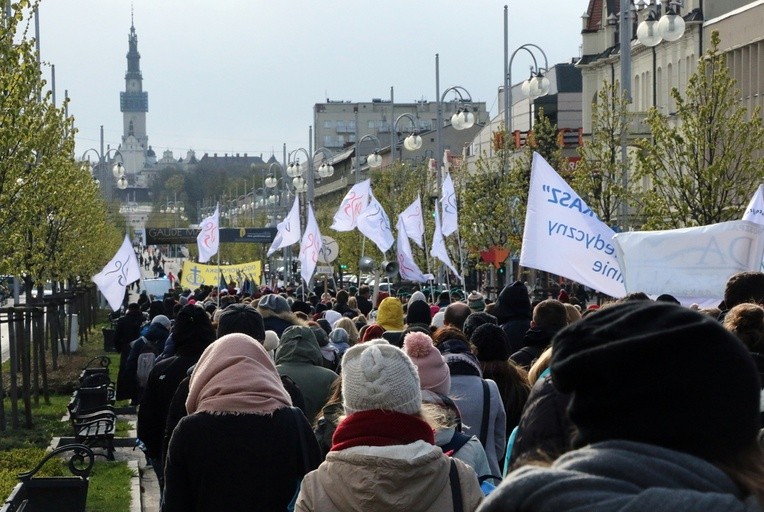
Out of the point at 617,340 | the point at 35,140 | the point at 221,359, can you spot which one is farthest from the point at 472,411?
the point at 35,140

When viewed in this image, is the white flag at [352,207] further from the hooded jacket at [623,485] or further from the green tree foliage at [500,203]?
the hooded jacket at [623,485]

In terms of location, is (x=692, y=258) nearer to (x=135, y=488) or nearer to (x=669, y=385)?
(x=135, y=488)

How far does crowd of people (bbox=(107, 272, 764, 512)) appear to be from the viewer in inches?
92.5

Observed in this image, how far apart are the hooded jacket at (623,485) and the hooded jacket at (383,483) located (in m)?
2.20

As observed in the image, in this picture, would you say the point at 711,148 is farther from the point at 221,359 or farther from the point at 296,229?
the point at 221,359

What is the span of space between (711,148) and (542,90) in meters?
3.89

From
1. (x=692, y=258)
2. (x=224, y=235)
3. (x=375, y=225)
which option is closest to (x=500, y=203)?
(x=375, y=225)

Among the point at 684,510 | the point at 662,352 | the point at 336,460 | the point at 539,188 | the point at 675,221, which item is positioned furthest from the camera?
the point at 675,221

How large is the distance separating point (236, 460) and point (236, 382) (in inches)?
11.7

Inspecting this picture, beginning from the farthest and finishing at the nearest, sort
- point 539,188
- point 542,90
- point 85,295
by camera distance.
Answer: point 85,295
point 542,90
point 539,188

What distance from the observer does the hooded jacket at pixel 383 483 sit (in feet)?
14.9

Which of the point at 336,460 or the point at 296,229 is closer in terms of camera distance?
the point at 336,460

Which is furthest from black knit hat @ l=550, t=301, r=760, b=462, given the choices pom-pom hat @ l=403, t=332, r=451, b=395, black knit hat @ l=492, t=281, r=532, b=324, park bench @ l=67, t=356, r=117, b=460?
park bench @ l=67, t=356, r=117, b=460

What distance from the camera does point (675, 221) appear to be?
2567cm
